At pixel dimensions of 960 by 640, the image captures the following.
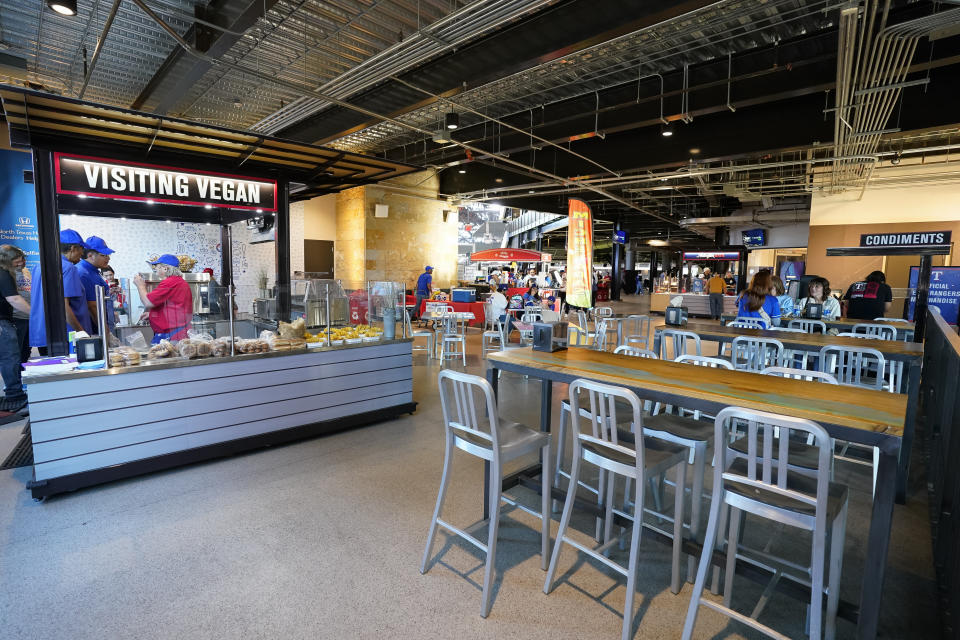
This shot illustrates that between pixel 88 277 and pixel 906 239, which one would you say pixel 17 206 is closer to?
pixel 88 277

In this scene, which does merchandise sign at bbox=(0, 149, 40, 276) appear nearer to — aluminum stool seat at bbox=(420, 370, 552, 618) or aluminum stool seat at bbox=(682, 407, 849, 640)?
aluminum stool seat at bbox=(420, 370, 552, 618)

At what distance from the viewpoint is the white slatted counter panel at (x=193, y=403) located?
3.05 meters

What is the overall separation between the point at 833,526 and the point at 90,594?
3.36 meters

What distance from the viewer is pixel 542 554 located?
8.03 feet

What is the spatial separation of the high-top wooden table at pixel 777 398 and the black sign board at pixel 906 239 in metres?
9.84

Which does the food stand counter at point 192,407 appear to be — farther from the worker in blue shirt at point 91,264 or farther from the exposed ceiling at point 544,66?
the exposed ceiling at point 544,66

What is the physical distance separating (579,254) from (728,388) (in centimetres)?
826

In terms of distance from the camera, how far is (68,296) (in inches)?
183

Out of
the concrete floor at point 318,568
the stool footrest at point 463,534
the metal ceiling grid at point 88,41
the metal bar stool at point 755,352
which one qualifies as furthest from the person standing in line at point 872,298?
the metal ceiling grid at point 88,41

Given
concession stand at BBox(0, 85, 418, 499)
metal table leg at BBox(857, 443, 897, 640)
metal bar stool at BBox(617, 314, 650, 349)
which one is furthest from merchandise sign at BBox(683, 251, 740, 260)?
metal table leg at BBox(857, 443, 897, 640)

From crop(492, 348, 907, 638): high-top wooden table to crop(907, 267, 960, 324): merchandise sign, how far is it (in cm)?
842

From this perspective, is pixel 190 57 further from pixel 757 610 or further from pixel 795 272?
pixel 795 272

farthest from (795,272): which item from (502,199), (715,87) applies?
(715,87)

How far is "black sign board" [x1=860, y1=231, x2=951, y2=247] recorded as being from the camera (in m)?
9.02
